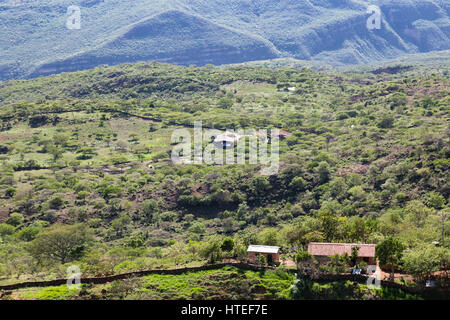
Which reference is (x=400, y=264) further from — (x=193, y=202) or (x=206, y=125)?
(x=206, y=125)

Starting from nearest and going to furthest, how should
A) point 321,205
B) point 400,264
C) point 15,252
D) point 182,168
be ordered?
1. point 400,264
2. point 15,252
3. point 321,205
4. point 182,168

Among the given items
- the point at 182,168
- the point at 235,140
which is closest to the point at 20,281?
the point at 182,168

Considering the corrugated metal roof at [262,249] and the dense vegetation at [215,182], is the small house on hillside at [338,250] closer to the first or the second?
the dense vegetation at [215,182]

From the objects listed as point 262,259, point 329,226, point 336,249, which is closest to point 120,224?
point 262,259

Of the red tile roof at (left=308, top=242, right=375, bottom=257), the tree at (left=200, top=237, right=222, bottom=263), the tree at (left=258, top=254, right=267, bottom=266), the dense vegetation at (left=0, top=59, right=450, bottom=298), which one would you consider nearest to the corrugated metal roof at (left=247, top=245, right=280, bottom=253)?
the tree at (left=258, top=254, right=267, bottom=266)

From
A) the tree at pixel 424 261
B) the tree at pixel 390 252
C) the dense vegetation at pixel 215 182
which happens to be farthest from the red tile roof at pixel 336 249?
the tree at pixel 424 261

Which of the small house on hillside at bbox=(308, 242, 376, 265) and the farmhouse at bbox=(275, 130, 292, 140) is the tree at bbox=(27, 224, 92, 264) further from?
the farmhouse at bbox=(275, 130, 292, 140)
